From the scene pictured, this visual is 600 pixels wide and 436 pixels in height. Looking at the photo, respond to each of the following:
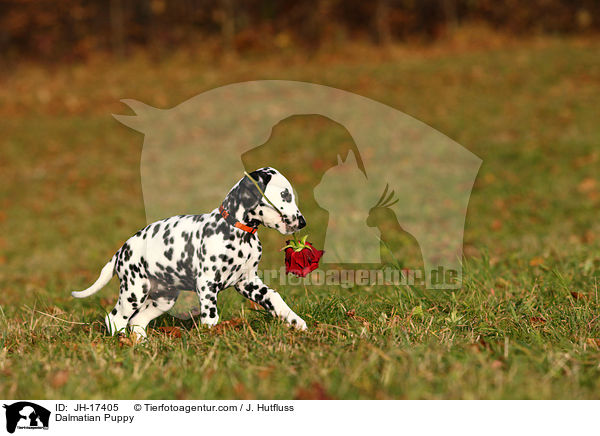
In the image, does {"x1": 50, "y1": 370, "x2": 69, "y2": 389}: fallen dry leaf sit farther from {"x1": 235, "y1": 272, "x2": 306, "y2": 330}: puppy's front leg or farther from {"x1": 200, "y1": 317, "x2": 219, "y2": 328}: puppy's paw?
{"x1": 235, "y1": 272, "x2": 306, "y2": 330}: puppy's front leg

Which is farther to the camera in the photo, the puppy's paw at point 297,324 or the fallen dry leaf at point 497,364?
the puppy's paw at point 297,324

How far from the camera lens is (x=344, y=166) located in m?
5.39

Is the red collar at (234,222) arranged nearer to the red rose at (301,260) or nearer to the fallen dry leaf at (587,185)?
the red rose at (301,260)

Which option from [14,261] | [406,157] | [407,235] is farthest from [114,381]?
[406,157]

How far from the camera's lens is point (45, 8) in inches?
1057

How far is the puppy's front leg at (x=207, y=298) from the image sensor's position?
9.69 ft

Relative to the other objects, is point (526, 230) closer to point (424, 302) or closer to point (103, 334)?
point (424, 302)

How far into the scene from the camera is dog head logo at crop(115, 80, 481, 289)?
541 centimetres

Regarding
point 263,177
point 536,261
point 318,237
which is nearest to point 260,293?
point 263,177

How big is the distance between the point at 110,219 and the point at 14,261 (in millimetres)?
1954

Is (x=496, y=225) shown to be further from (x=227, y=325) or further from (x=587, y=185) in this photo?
(x=227, y=325)
